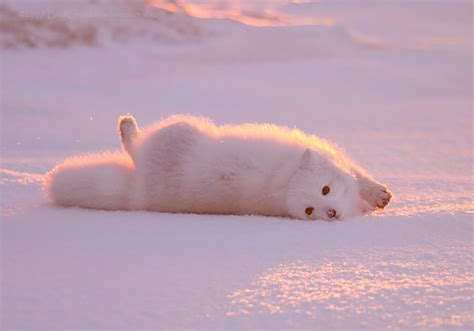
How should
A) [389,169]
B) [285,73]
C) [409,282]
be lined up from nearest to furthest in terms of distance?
1. [409,282]
2. [389,169]
3. [285,73]

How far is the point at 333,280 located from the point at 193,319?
513 mm

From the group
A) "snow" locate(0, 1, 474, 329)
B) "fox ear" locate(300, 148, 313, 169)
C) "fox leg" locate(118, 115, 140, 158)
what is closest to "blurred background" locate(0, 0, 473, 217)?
"snow" locate(0, 1, 474, 329)

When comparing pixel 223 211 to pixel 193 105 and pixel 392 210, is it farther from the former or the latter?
pixel 193 105

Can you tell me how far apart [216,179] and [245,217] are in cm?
22

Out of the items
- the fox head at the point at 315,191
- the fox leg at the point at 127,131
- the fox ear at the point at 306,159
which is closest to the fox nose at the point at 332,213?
the fox head at the point at 315,191

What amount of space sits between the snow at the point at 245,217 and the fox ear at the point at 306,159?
0.29m

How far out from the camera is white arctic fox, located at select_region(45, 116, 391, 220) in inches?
115

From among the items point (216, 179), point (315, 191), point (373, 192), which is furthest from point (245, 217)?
point (373, 192)

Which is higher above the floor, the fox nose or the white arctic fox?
the white arctic fox

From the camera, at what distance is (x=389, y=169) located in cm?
413

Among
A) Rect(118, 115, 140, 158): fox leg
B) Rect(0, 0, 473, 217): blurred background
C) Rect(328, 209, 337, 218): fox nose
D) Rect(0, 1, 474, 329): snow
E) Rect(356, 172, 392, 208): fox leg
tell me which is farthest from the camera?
Rect(0, 0, 473, 217): blurred background

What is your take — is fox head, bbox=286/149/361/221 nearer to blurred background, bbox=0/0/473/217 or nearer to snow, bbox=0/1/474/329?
snow, bbox=0/1/474/329

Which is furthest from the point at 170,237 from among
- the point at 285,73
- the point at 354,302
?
the point at 285,73

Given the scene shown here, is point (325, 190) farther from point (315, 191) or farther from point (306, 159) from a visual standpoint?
point (306, 159)
